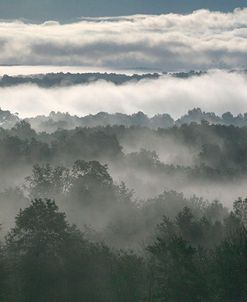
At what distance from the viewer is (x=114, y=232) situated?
4198 inches

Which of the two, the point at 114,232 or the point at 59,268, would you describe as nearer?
the point at 59,268

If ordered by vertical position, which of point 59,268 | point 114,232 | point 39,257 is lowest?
point 59,268

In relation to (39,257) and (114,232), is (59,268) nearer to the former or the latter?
(39,257)

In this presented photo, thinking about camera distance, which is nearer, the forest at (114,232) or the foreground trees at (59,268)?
the forest at (114,232)

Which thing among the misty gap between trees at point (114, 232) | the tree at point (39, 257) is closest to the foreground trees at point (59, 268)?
the tree at point (39, 257)

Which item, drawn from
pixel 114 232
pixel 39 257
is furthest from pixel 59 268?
pixel 114 232

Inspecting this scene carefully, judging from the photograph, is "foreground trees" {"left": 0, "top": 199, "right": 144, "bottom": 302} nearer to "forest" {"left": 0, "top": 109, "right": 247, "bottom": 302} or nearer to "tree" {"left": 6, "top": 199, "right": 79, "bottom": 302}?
"tree" {"left": 6, "top": 199, "right": 79, "bottom": 302}

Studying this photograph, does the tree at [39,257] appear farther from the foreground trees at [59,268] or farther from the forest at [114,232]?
the forest at [114,232]

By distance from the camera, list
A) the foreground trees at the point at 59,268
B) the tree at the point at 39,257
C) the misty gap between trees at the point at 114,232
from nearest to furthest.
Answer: the misty gap between trees at the point at 114,232 → the tree at the point at 39,257 → the foreground trees at the point at 59,268

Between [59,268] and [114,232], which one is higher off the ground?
[114,232]

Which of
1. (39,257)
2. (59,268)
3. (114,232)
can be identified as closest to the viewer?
(59,268)

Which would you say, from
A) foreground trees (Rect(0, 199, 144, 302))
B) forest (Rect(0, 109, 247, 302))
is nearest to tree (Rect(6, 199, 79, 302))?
foreground trees (Rect(0, 199, 144, 302))

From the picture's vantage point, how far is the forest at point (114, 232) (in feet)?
192

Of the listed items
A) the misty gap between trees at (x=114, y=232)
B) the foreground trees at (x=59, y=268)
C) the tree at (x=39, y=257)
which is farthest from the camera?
the foreground trees at (x=59, y=268)
